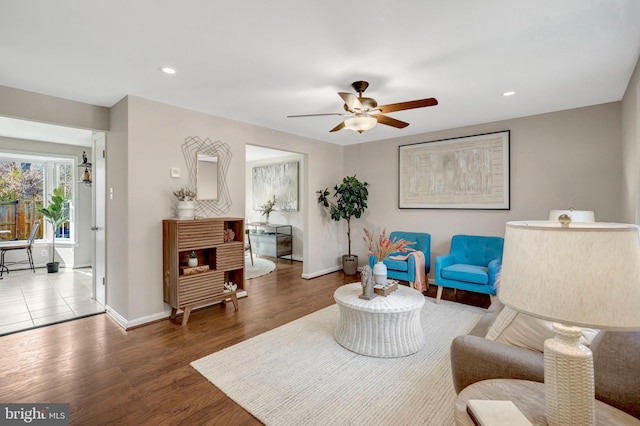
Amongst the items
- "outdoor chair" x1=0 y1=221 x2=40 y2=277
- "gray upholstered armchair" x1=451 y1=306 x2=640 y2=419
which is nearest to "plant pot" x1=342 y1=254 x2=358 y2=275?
"gray upholstered armchair" x1=451 y1=306 x2=640 y2=419

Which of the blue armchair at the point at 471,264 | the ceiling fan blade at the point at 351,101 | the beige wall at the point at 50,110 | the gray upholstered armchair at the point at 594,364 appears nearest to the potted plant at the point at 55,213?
the beige wall at the point at 50,110

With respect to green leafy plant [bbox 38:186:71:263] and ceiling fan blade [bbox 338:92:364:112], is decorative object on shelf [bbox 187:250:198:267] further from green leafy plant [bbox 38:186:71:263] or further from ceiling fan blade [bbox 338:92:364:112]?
green leafy plant [bbox 38:186:71:263]

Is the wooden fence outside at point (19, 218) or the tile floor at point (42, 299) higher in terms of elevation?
the wooden fence outside at point (19, 218)

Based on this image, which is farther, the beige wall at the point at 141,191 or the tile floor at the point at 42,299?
the tile floor at the point at 42,299

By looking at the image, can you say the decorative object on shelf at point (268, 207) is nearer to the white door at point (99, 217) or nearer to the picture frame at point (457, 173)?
the picture frame at point (457, 173)

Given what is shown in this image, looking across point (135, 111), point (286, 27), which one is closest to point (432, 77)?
point (286, 27)

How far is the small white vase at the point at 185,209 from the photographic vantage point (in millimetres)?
3365

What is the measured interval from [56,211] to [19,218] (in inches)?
41.9

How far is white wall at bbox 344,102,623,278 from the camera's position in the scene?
3.51 metres

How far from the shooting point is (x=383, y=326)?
2.57 m

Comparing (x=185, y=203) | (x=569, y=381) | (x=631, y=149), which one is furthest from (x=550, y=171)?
(x=185, y=203)

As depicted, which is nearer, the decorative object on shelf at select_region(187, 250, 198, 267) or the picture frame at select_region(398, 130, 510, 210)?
the decorative object on shelf at select_region(187, 250, 198, 267)

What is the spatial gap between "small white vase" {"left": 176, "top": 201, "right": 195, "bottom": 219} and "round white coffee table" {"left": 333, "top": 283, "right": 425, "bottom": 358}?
1.99 m

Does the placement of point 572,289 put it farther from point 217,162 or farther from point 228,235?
point 217,162
